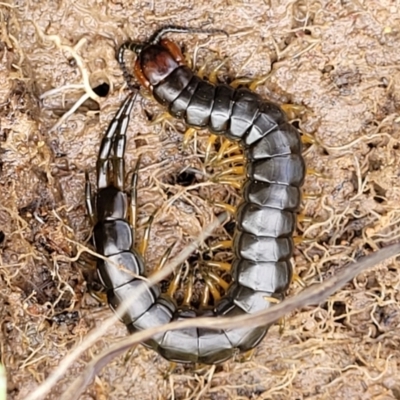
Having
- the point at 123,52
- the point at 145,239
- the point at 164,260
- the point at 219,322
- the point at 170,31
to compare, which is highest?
the point at 170,31

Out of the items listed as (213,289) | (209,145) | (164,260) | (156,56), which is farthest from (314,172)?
(156,56)

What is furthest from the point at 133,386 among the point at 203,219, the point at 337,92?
the point at 337,92

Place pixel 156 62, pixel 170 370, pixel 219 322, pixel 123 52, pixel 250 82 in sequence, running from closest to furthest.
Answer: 1. pixel 219 322
2. pixel 156 62
3. pixel 123 52
4. pixel 250 82
5. pixel 170 370

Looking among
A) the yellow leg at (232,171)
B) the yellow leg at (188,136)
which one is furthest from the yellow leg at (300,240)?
the yellow leg at (188,136)

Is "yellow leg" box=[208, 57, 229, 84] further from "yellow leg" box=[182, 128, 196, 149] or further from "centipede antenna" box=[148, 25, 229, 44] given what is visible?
"yellow leg" box=[182, 128, 196, 149]

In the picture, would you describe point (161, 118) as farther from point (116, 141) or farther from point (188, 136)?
point (116, 141)

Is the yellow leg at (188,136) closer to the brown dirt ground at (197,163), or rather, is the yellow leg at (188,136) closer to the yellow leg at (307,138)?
the brown dirt ground at (197,163)
